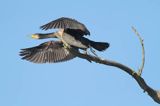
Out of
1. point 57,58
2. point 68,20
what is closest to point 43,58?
point 57,58

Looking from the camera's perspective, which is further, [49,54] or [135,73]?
[49,54]

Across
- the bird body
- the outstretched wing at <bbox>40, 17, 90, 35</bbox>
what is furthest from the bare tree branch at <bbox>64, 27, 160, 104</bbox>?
the outstretched wing at <bbox>40, 17, 90, 35</bbox>

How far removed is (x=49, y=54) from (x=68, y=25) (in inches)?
55.6

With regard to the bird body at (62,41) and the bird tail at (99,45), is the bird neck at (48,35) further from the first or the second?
the bird tail at (99,45)

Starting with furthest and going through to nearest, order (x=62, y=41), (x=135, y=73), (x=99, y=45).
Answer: (x=99, y=45), (x=62, y=41), (x=135, y=73)

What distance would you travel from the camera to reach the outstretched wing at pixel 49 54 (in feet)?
30.7

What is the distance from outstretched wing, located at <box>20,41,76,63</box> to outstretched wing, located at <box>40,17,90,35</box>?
886mm

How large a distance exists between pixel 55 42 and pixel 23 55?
2.36 ft

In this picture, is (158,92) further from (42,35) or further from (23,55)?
(23,55)

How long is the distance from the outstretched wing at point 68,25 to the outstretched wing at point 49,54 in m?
0.89

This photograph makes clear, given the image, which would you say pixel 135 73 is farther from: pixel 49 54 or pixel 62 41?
pixel 49 54

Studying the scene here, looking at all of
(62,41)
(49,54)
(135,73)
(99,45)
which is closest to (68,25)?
(62,41)

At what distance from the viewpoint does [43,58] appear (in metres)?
9.41

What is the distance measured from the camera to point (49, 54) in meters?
9.59
